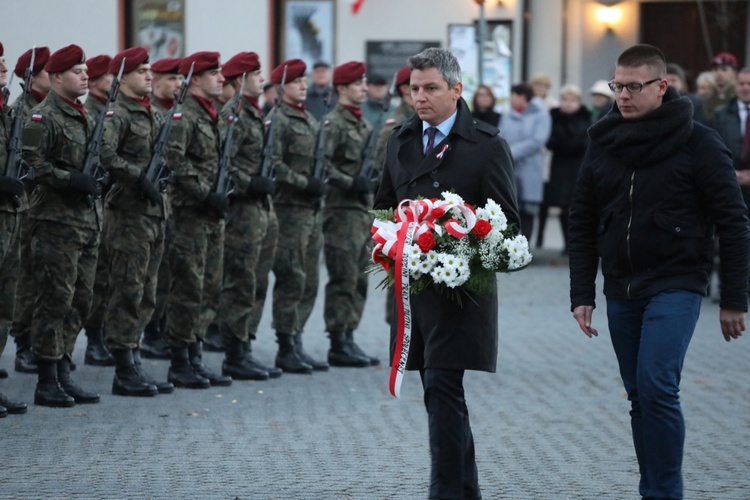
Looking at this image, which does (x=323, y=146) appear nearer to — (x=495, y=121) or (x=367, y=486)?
(x=367, y=486)

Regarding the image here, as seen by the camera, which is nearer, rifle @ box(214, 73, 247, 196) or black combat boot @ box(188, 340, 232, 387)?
rifle @ box(214, 73, 247, 196)

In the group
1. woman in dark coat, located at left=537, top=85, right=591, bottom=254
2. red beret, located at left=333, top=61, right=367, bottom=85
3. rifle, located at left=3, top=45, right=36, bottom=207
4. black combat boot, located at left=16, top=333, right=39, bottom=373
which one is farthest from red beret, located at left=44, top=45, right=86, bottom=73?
woman in dark coat, located at left=537, top=85, right=591, bottom=254

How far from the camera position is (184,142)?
9.46 meters

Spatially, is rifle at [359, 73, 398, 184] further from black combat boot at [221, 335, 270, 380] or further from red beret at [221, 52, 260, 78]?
black combat boot at [221, 335, 270, 380]

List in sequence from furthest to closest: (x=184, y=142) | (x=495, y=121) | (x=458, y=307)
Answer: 1. (x=495, y=121)
2. (x=184, y=142)
3. (x=458, y=307)

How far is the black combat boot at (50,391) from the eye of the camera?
8.73m

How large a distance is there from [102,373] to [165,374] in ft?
1.42

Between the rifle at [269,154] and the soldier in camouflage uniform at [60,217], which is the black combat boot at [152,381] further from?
the rifle at [269,154]

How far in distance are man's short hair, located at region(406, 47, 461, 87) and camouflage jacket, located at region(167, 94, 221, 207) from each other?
334cm

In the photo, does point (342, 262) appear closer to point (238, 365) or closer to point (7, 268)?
point (238, 365)

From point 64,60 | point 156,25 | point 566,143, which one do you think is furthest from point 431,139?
point 156,25

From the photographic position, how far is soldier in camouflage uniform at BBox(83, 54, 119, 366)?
9.94 meters

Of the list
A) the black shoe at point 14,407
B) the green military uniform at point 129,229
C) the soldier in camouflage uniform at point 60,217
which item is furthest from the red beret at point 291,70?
the black shoe at point 14,407

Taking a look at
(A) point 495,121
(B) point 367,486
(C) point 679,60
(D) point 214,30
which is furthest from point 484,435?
(C) point 679,60
